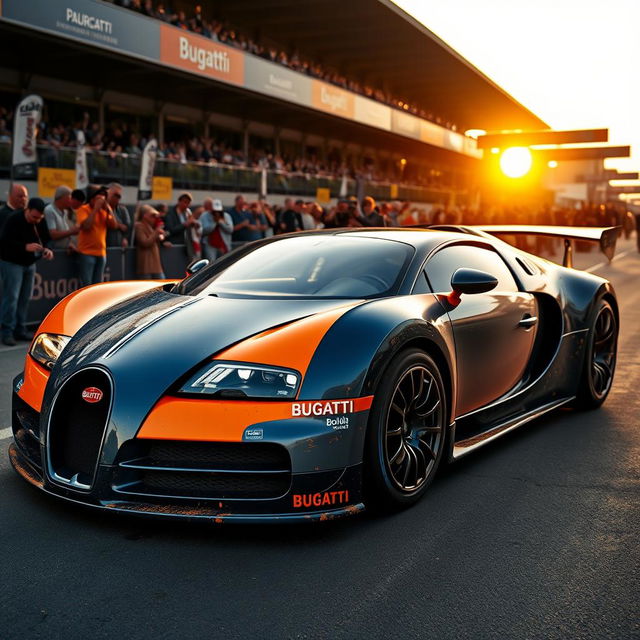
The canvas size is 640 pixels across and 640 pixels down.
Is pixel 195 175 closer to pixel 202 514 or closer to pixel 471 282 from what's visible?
pixel 471 282

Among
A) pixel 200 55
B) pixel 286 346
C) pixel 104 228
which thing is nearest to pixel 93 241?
pixel 104 228

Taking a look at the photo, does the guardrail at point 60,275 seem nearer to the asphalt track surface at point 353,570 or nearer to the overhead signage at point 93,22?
the asphalt track surface at point 353,570

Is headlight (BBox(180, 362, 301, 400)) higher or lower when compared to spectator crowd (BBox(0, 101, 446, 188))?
lower

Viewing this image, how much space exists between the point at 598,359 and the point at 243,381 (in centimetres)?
361

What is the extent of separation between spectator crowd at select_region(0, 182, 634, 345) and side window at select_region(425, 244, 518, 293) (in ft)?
19.4

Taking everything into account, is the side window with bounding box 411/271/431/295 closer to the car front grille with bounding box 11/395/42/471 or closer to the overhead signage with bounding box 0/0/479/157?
the car front grille with bounding box 11/395/42/471

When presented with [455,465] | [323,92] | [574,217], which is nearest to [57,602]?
[455,465]

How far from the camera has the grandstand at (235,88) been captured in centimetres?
2016

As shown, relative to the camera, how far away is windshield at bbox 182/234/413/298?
446 cm

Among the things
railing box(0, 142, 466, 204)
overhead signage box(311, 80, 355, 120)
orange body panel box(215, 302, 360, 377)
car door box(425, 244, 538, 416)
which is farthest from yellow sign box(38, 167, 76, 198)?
overhead signage box(311, 80, 355, 120)

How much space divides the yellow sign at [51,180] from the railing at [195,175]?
10.4 feet

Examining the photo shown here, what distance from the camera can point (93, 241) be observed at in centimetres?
1102

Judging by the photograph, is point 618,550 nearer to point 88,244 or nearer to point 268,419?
point 268,419

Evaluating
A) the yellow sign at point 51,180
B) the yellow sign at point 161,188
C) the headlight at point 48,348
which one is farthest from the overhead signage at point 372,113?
the headlight at point 48,348
